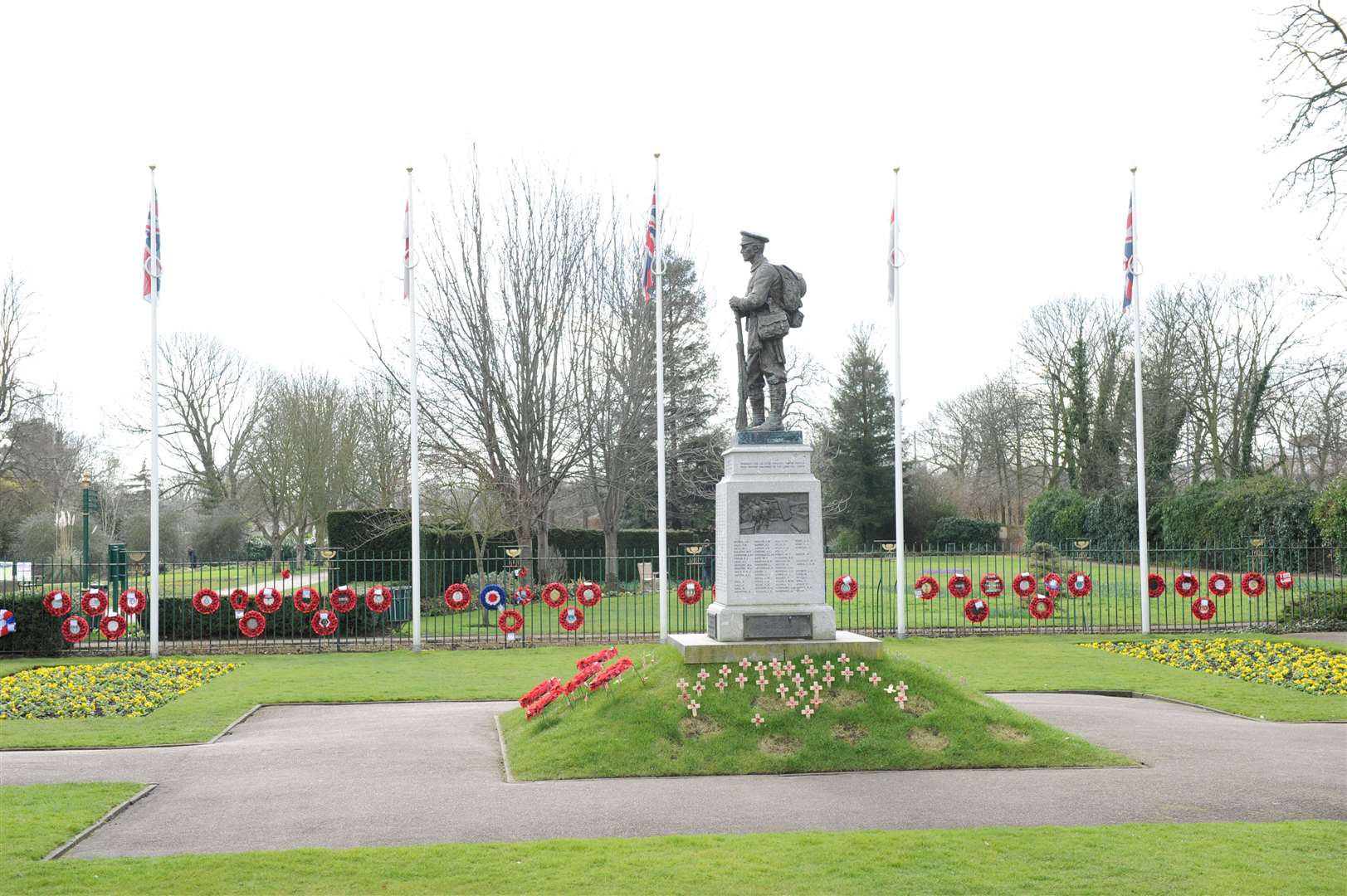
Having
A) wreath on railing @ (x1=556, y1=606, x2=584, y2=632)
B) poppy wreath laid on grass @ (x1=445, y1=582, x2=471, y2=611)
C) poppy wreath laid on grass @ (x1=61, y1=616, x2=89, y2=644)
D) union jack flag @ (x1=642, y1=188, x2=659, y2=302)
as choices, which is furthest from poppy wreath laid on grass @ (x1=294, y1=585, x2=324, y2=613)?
union jack flag @ (x1=642, y1=188, x2=659, y2=302)

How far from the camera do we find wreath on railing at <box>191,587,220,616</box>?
20734 mm

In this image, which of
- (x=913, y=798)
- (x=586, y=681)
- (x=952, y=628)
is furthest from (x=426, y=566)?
(x=913, y=798)

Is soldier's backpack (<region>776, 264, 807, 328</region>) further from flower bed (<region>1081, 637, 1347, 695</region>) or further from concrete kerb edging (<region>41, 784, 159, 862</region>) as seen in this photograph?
flower bed (<region>1081, 637, 1347, 695</region>)

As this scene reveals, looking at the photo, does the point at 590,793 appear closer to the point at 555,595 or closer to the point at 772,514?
the point at 772,514

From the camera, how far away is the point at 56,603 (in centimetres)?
2002

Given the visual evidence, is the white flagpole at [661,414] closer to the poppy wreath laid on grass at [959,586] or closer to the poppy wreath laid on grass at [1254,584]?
the poppy wreath laid on grass at [959,586]

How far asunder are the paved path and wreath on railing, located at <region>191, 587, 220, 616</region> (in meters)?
9.21

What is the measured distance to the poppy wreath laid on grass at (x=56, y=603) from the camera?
19984 mm

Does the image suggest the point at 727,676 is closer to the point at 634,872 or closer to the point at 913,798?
the point at 913,798

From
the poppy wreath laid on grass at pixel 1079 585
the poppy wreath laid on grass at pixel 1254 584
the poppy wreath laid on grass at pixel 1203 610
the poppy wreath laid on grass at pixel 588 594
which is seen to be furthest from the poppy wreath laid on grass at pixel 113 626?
the poppy wreath laid on grass at pixel 1254 584

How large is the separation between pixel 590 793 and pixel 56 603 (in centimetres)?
1446

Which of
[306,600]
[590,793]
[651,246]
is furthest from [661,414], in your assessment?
[590,793]

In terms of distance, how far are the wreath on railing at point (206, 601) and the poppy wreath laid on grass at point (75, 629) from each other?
5.81 feet

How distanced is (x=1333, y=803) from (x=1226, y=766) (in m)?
1.32
